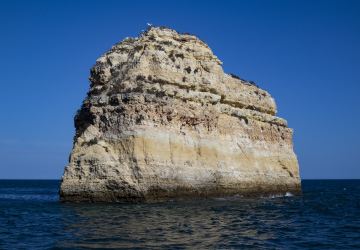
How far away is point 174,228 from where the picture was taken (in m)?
12.5

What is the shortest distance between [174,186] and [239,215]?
4.53 meters

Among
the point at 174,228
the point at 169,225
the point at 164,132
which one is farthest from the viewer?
the point at 164,132

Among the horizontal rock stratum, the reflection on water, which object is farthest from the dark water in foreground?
the horizontal rock stratum

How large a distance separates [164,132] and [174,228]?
867cm

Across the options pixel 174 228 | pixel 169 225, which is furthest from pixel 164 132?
pixel 174 228

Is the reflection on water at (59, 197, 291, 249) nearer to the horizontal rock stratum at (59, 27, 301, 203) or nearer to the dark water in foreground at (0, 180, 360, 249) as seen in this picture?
the dark water in foreground at (0, 180, 360, 249)

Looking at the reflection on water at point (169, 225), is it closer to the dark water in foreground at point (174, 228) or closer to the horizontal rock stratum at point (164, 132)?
the dark water in foreground at point (174, 228)

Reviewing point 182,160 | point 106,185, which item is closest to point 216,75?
point 182,160

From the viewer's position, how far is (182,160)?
20.9 meters

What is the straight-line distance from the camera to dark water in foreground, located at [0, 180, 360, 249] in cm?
1075

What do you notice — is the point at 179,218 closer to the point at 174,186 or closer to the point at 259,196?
the point at 174,186

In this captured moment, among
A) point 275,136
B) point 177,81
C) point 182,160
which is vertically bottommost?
point 182,160

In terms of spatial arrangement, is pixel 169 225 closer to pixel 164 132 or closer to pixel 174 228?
pixel 174 228

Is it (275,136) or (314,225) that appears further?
(275,136)
